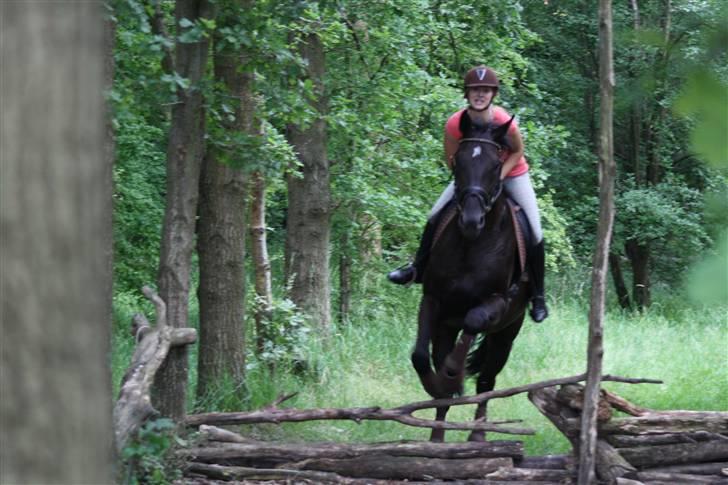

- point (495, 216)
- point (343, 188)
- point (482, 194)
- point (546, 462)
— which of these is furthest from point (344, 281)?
point (546, 462)

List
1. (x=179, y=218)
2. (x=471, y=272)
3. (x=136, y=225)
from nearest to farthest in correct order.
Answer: (x=179, y=218) < (x=471, y=272) < (x=136, y=225)

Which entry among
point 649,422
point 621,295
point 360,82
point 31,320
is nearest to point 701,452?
point 649,422

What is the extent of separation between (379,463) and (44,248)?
18.4 feet

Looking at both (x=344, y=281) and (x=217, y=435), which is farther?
(x=344, y=281)

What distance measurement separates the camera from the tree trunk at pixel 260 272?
11500 mm

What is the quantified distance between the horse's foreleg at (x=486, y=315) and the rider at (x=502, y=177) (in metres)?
0.48

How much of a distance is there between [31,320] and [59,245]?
17 centimetres

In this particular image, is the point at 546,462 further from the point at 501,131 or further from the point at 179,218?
the point at 179,218

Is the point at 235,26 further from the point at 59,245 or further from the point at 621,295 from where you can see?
the point at 621,295

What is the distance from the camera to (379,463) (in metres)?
7.53

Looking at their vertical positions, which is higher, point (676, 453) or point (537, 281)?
point (537, 281)

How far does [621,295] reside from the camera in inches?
932

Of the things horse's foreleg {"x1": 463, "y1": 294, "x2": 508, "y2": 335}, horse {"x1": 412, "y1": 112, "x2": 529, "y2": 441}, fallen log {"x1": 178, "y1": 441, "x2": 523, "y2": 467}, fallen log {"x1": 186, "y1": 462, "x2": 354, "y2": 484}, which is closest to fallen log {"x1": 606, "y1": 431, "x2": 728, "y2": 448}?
fallen log {"x1": 178, "y1": 441, "x2": 523, "y2": 467}

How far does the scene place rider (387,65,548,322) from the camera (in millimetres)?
8406
